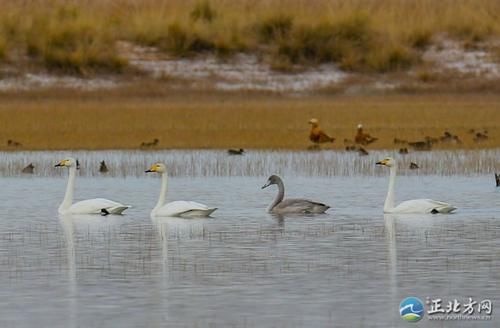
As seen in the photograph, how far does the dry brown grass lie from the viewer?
1047 inches

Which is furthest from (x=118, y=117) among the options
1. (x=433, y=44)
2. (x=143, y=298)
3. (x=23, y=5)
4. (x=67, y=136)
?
(x=143, y=298)

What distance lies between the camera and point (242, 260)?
12.7 m

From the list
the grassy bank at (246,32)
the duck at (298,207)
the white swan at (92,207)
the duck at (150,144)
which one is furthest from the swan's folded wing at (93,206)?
the grassy bank at (246,32)

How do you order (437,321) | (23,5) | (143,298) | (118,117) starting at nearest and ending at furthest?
(437,321)
(143,298)
(118,117)
(23,5)

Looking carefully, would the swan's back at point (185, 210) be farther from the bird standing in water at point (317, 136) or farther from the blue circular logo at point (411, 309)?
the bird standing in water at point (317, 136)

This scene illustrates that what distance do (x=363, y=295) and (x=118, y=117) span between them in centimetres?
1955

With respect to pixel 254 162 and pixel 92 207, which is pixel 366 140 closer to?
pixel 254 162

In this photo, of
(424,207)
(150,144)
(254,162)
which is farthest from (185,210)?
(150,144)

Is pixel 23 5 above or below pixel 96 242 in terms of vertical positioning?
above

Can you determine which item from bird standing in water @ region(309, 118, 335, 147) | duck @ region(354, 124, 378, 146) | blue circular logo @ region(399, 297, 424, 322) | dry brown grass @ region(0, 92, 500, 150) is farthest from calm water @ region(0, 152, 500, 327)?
dry brown grass @ region(0, 92, 500, 150)

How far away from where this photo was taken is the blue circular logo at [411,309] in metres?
9.72

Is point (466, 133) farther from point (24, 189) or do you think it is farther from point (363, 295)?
point (363, 295)

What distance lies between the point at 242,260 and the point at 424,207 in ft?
13.2

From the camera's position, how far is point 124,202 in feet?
59.3
